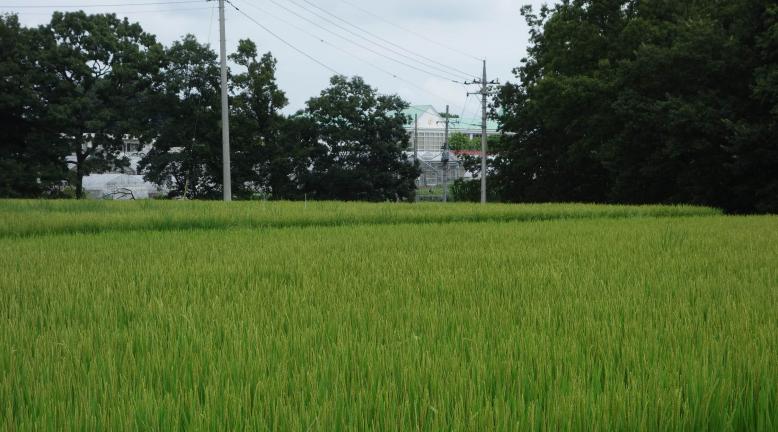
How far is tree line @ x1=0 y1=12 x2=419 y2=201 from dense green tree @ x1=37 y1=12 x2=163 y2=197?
5cm

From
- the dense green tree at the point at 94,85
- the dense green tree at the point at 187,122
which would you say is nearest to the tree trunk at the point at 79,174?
the dense green tree at the point at 94,85

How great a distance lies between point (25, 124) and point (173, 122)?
236 inches

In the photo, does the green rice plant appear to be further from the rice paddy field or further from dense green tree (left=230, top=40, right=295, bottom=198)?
dense green tree (left=230, top=40, right=295, bottom=198)

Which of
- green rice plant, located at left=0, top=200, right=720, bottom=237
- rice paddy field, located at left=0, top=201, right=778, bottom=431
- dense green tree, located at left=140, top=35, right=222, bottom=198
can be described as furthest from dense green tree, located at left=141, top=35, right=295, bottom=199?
rice paddy field, located at left=0, top=201, right=778, bottom=431

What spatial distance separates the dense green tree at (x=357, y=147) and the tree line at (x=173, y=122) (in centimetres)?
6

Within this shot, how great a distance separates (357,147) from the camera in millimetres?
31969

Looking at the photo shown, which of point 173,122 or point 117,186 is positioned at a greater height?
point 173,122

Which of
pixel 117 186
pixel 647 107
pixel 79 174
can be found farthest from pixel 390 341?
pixel 117 186

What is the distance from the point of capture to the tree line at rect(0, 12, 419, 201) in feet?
83.2

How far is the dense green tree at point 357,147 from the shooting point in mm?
31297

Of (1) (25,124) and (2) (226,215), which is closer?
(2) (226,215)

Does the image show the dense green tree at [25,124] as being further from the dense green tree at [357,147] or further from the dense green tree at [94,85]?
the dense green tree at [357,147]

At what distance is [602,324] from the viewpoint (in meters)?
2.33

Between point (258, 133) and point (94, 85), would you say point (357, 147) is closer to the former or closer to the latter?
point (258, 133)
